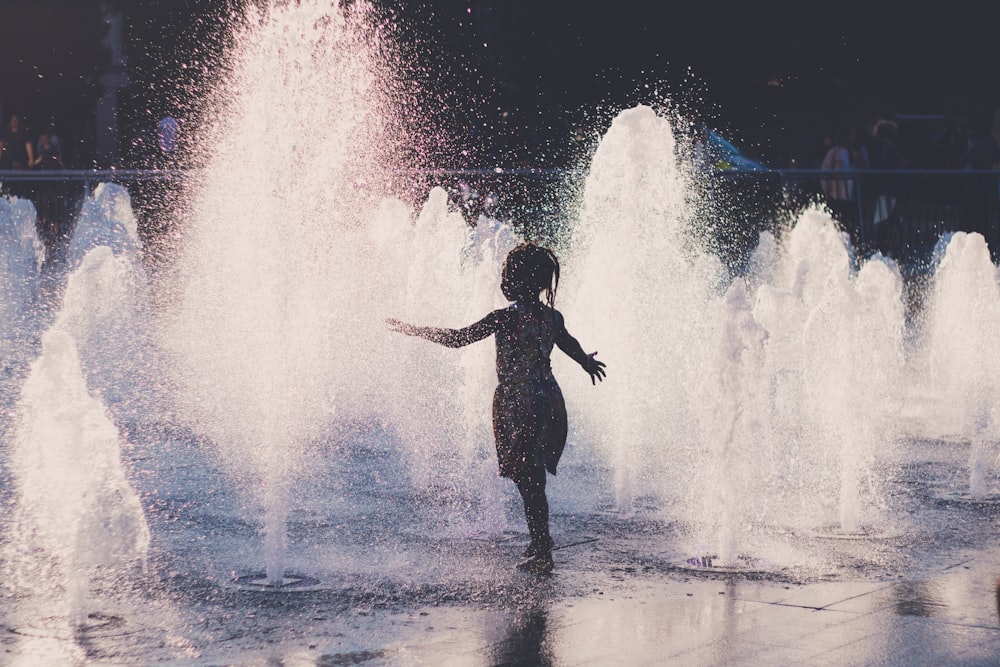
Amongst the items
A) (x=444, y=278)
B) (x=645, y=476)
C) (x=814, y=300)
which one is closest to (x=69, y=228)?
(x=444, y=278)

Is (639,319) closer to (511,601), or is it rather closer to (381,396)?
(381,396)

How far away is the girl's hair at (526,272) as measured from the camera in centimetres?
648

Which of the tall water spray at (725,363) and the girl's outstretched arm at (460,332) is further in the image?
the tall water spray at (725,363)

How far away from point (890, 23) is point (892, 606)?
21579mm

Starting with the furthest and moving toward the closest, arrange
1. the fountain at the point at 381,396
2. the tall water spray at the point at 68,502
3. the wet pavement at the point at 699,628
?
the fountain at the point at 381,396 < the tall water spray at the point at 68,502 < the wet pavement at the point at 699,628

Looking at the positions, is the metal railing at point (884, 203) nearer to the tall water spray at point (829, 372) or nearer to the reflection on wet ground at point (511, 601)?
the tall water spray at point (829, 372)

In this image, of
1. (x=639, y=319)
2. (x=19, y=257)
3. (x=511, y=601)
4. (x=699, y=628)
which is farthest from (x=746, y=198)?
(x=699, y=628)

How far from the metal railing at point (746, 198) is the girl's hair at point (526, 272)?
10.8 meters

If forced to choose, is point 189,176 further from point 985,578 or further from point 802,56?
point 985,578

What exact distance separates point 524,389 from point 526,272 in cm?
51

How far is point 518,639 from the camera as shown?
517 centimetres

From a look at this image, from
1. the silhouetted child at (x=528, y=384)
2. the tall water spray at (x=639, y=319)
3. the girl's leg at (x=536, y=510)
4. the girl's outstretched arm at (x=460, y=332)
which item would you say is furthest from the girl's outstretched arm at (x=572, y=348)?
the tall water spray at (x=639, y=319)

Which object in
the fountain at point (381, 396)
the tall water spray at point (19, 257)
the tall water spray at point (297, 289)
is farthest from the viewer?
the tall water spray at point (19, 257)

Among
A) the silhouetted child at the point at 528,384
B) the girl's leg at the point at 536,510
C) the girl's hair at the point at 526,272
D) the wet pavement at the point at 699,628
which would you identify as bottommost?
the wet pavement at the point at 699,628
